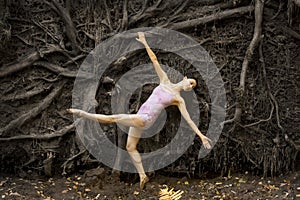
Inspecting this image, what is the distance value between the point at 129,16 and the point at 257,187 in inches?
86.2

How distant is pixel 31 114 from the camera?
5.42m

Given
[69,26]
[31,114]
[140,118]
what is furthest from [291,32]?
[31,114]

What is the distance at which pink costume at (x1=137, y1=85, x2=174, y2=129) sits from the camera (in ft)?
14.7

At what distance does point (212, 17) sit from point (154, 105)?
4.46ft

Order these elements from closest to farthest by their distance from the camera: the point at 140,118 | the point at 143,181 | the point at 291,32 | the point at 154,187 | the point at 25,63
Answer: the point at 140,118 → the point at 143,181 → the point at 154,187 → the point at 291,32 → the point at 25,63

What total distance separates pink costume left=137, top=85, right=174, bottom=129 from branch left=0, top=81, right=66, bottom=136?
1304mm

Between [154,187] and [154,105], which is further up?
[154,105]

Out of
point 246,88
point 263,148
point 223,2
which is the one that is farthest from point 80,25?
point 263,148

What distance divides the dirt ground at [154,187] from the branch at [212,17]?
1571 mm

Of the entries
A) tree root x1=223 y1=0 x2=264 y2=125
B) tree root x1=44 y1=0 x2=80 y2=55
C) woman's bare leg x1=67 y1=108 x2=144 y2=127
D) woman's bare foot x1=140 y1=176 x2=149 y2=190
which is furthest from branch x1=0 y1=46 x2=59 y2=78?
tree root x1=223 y1=0 x2=264 y2=125

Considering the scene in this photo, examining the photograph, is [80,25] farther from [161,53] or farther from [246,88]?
[246,88]

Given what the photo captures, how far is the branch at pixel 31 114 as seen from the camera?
5391 millimetres

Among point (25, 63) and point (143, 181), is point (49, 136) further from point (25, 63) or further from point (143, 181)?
point (143, 181)

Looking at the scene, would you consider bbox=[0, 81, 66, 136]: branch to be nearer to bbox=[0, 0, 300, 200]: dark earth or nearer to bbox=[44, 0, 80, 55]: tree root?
bbox=[0, 0, 300, 200]: dark earth
